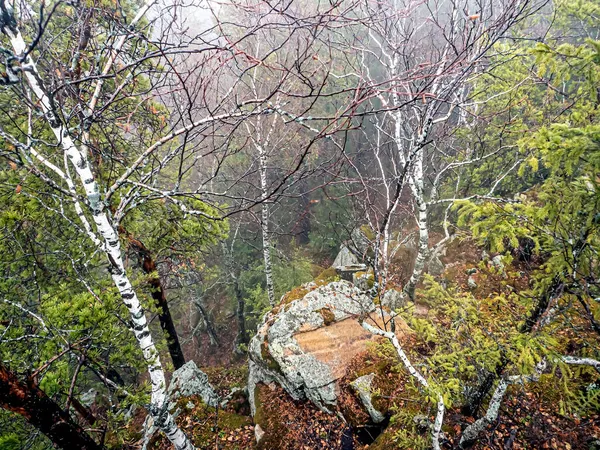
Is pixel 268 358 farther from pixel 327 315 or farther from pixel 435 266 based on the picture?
pixel 435 266

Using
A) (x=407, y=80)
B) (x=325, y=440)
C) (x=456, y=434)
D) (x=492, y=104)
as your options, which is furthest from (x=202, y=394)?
(x=492, y=104)

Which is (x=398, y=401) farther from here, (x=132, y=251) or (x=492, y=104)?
(x=492, y=104)

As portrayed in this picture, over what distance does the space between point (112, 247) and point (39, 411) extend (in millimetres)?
1999

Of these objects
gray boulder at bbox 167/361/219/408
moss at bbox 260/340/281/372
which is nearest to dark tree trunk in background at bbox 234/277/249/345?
gray boulder at bbox 167/361/219/408

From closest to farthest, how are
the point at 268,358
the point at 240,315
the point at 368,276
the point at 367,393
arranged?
the point at 367,393 < the point at 268,358 < the point at 368,276 < the point at 240,315

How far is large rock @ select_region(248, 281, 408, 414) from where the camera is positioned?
657 cm

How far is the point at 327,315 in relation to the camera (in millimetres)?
7953

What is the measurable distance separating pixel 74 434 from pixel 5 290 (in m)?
3.84

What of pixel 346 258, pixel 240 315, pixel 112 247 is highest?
pixel 112 247

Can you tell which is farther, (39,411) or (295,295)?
(295,295)

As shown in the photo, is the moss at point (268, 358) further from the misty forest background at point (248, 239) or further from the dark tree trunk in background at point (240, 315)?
the dark tree trunk in background at point (240, 315)

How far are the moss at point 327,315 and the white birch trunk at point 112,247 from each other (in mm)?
4138

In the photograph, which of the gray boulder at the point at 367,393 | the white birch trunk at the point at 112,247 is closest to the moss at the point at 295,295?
the gray boulder at the point at 367,393

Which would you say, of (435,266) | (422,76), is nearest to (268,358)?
(422,76)
